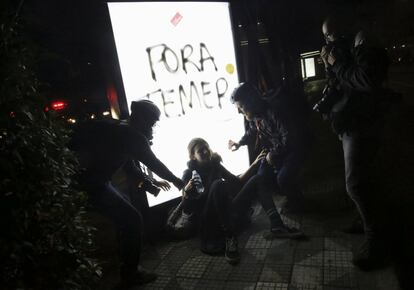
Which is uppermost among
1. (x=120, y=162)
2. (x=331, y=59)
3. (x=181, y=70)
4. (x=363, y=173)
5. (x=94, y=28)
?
(x=94, y=28)

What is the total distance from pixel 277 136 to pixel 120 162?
230 centimetres

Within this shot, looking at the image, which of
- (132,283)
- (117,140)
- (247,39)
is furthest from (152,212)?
(247,39)

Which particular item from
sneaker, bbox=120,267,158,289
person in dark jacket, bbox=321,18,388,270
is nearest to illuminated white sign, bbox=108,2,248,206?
sneaker, bbox=120,267,158,289

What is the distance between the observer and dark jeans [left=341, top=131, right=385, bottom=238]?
329 centimetres

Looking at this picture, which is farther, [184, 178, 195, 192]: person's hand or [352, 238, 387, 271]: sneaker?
[184, 178, 195, 192]: person's hand

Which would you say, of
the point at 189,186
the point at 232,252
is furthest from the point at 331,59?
the point at 232,252

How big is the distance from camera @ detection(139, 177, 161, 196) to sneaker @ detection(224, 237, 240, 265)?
1129 mm

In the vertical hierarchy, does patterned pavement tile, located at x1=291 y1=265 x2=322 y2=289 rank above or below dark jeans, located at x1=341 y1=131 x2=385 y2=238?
below

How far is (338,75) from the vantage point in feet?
10.7

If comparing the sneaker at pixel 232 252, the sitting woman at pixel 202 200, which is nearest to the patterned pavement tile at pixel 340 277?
the sneaker at pixel 232 252

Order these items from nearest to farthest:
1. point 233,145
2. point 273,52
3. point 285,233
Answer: point 285,233, point 233,145, point 273,52

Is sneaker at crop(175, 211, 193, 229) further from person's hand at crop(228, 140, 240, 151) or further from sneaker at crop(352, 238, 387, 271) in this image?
sneaker at crop(352, 238, 387, 271)

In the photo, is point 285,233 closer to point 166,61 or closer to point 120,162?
point 120,162

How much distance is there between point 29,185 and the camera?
76.0 inches
